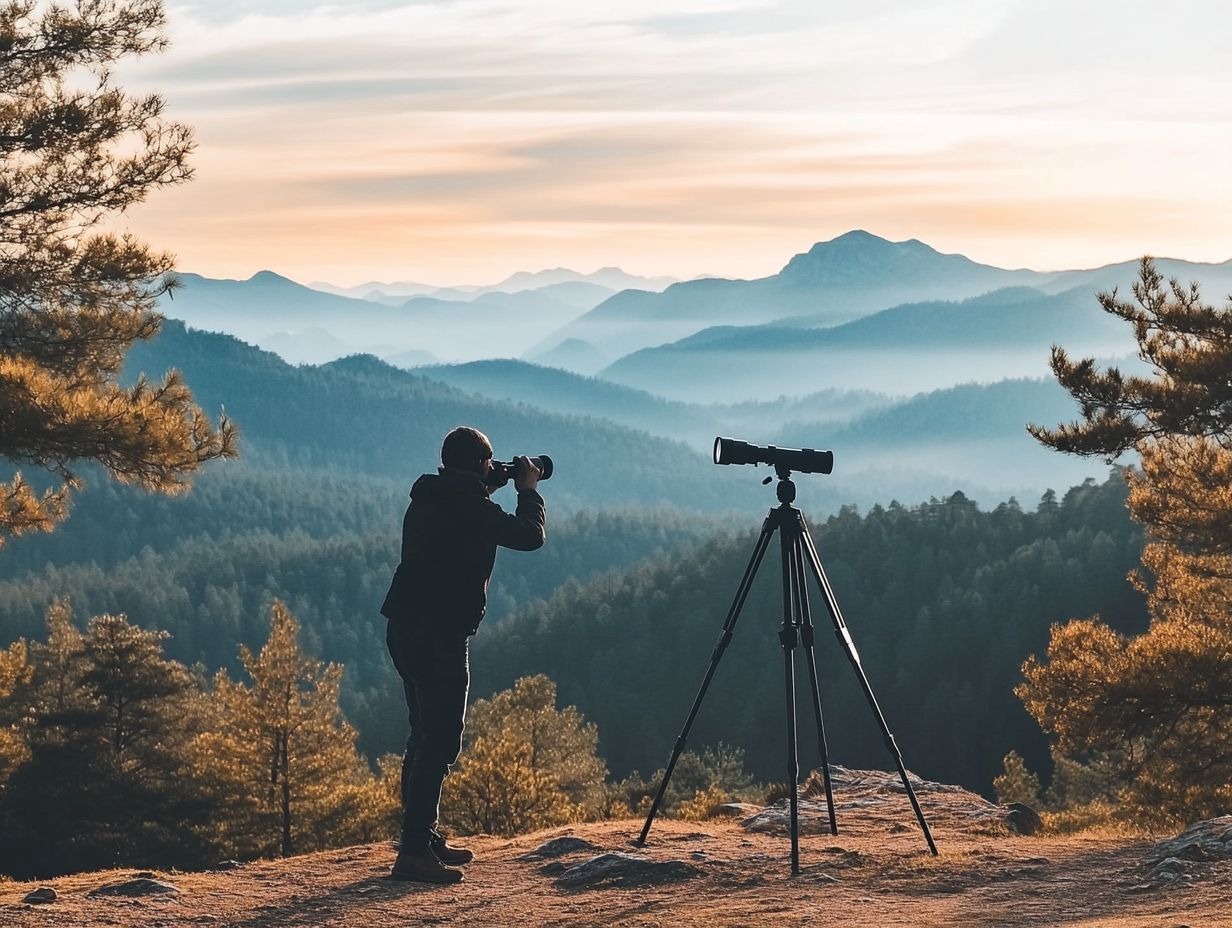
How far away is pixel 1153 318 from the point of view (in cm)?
1619

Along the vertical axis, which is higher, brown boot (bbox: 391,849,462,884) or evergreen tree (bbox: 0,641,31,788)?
brown boot (bbox: 391,849,462,884)

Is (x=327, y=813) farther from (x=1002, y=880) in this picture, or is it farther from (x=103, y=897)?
(x=1002, y=880)

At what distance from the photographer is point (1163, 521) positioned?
1612 cm

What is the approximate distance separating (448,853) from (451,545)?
8.13 ft

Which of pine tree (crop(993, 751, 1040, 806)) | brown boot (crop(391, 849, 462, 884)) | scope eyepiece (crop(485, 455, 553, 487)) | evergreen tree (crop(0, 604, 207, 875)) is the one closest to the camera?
scope eyepiece (crop(485, 455, 553, 487))

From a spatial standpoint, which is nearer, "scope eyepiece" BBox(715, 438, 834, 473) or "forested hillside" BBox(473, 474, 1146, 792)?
"scope eyepiece" BBox(715, 438, 834, 473)

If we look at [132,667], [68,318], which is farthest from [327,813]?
[68,318]

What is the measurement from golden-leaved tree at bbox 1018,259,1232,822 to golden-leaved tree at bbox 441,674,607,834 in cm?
758

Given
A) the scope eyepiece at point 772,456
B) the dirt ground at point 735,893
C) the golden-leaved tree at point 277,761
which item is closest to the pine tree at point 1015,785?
the golden-leaved tree at point 277,761

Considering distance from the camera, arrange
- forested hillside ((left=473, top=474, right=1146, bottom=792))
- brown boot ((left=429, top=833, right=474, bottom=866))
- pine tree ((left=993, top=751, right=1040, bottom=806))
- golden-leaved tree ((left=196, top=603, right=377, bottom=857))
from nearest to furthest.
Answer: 1. brown boot ((left=429, top=833, right=474, bottom=866))
2. golden-leaved tree ((left=196, top=603, right=377, bottom=857))
3. pine tree ((left=993, top=751, right=1040, bottom=806))
4. forested hillside ((left=473, top=474, right=1146, bottom=792))

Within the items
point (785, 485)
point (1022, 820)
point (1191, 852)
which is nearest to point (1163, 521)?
point (1022, 820)

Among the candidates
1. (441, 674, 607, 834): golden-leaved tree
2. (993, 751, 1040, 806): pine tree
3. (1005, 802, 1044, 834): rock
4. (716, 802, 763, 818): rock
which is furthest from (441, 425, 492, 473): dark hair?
(993, 751, 1040, 806): pine tree

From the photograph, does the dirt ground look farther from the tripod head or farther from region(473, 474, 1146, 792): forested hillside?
region(473, 474, 1146, 792): forested hillside

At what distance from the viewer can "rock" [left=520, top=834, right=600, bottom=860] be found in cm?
891
